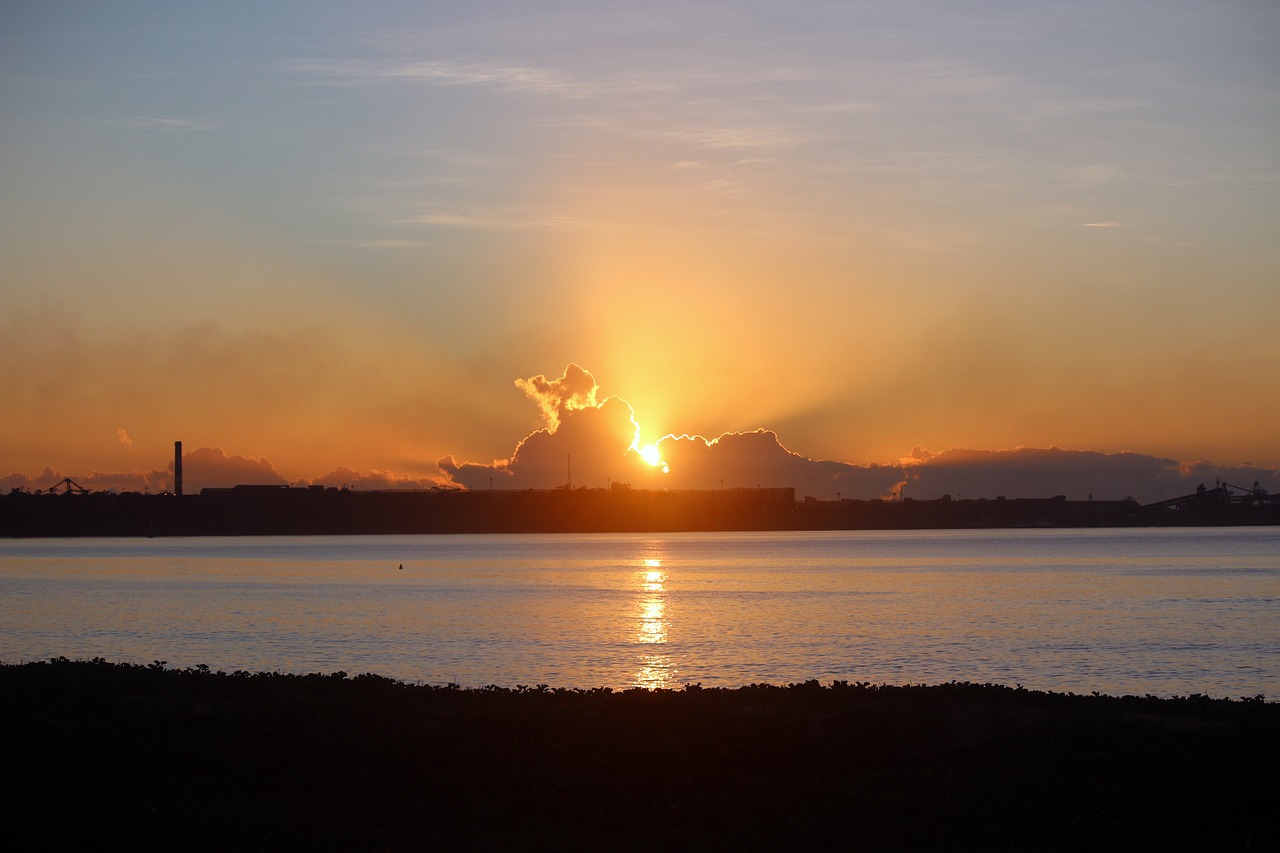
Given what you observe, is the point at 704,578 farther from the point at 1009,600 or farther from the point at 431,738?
the point at 431,738

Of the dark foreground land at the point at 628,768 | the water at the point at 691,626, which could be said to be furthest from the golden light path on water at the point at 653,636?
the dark foreground land at the point at 628,768

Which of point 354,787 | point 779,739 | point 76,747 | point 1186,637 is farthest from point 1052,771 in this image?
point 1186,637

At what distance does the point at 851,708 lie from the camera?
28266 mm

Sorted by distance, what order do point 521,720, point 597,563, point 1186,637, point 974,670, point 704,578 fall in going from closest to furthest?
1. point 521,720
2. point 974,670
3. point 1186,637
4. point 704,578
5. point 597,563

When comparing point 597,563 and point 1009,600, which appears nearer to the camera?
point 1009,600

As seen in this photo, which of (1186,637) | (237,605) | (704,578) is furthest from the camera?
(704,578)

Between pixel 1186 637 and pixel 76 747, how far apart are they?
162ft

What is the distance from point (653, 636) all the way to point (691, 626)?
667 cm

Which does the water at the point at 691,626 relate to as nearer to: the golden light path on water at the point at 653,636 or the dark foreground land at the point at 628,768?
the golden light path on water at the point at 653,636

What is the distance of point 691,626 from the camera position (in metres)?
69.0

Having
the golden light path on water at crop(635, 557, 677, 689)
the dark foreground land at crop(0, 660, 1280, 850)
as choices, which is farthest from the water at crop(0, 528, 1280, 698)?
the dark foreground land at crop(0, 660, 1280, 850)

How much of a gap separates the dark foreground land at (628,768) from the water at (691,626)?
1446cm

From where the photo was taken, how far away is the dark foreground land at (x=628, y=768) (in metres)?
20.3

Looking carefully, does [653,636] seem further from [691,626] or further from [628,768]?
[628,768]
